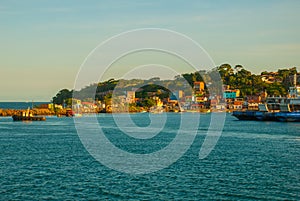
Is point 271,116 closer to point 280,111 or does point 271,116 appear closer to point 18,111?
point 280,111

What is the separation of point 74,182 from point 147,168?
303 inches

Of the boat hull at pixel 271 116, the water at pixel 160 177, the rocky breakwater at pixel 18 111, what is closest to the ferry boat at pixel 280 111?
the boat hull at pixel 271 116

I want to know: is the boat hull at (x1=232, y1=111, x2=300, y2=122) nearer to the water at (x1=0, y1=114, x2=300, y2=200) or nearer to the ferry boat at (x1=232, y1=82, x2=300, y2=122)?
the ferry boat at (x1=232, y1=82, x2=300, y2=122)

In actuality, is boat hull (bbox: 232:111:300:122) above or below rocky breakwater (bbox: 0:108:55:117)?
below

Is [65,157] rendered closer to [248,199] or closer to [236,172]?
[236,172]

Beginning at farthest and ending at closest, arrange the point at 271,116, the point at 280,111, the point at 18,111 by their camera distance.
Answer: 1. the point at 18,111
2. the point at 280,111
3. the point at 271,116

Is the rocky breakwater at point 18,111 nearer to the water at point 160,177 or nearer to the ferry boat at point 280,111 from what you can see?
the ferry boat at point 280,111

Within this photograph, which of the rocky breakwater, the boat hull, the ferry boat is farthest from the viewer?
the rocky breakwater

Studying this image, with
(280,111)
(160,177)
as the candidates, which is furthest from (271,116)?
(160,177)

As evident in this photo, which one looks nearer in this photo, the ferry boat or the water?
the water

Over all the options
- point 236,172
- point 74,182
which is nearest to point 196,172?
point 236,172

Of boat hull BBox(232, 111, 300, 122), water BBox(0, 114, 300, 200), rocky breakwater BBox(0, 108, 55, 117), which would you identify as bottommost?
water BBox(0, 114, 300, 200)

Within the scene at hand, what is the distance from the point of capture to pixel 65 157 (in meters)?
44.9

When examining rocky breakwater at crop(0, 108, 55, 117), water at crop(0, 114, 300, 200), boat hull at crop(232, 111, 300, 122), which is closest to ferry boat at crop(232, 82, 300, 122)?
boat hull at crop(232, 111, 300, 122)
